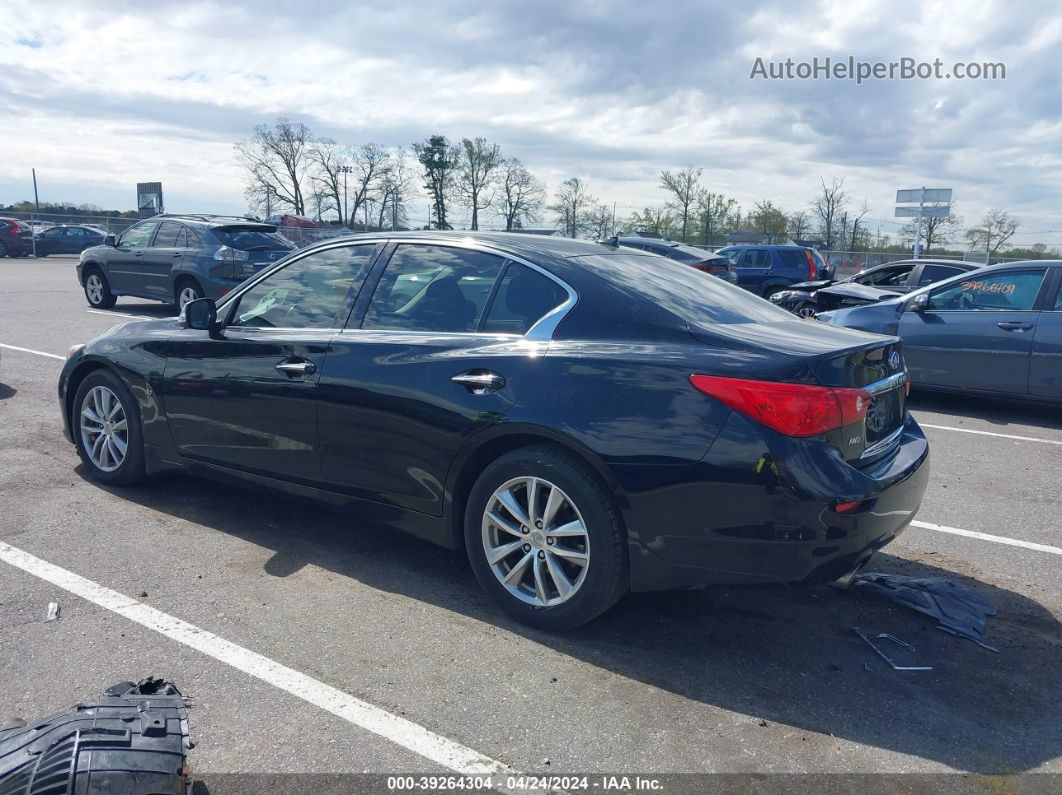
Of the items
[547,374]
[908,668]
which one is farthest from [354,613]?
[908,668]

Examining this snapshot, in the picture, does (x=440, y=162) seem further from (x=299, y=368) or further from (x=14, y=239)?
(x=299, y=368)

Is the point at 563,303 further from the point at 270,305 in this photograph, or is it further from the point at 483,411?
the point at 270,305

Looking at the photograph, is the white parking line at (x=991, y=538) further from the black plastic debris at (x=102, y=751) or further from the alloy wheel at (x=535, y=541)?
the black plastic debris at (x=102, y=751)

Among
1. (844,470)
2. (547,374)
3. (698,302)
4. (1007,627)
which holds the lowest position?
(1007,627)

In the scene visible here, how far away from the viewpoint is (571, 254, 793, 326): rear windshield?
12.7 feet

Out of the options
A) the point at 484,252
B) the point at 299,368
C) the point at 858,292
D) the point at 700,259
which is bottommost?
the point at 858,292

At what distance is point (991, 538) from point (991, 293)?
15.1ft

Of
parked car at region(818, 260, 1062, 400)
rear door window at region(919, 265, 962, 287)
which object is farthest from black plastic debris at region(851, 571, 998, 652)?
rear door window at region(919, 265, 962, 287)

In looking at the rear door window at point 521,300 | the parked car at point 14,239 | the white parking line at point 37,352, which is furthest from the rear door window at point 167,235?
the parked car at point 14,239

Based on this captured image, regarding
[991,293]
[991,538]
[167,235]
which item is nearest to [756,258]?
[991,293]

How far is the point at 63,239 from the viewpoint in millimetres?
36844

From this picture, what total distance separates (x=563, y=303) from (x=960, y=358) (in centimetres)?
634

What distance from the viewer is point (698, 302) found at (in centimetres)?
403

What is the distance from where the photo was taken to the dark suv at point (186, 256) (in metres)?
14.0
